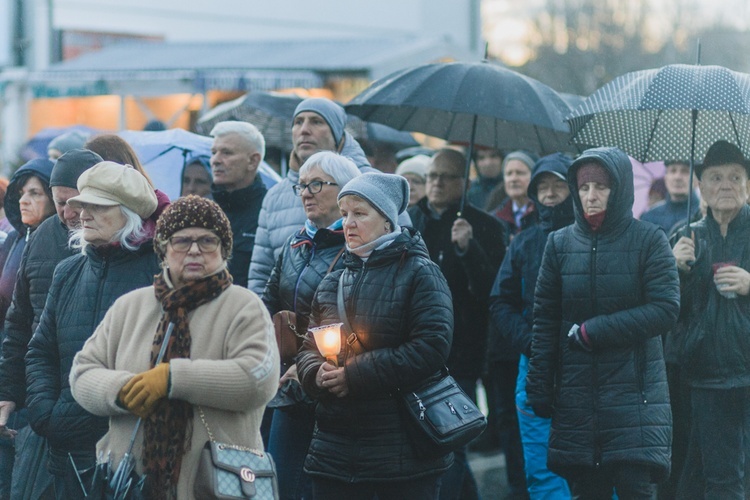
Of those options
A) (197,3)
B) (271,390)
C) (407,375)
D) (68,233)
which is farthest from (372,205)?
(197,3)

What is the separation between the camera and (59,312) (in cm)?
530

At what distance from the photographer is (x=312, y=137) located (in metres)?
6.92

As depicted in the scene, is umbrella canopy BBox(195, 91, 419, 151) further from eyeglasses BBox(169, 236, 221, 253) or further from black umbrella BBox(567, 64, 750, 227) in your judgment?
eyeglasses BBox(169, 236, 221, 253)

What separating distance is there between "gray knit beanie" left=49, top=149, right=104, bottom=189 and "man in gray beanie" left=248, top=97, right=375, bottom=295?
3.62 feet

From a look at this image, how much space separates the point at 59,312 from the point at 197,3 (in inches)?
1145

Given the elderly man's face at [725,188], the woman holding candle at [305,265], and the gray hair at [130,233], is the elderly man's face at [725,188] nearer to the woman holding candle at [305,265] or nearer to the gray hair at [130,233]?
the woman holding candle at [305,265]

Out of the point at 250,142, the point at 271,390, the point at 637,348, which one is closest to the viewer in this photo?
the point at 271,390

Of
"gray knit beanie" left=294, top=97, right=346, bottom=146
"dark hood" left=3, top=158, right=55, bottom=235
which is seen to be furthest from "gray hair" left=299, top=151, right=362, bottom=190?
"dark hood" left=3, top=158, right=55, bottom=235

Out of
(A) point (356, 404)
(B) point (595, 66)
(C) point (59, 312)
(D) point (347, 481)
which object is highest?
(B) point (595, 66)

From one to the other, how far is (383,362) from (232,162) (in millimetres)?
2889

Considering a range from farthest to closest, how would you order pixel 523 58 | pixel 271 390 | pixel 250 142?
pixel 523 58
pixel 250 142
pixel 271 390

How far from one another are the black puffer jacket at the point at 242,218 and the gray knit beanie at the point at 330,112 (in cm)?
81

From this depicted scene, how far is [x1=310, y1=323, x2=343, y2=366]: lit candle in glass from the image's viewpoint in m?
5.16

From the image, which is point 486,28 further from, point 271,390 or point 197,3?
point 271,390
